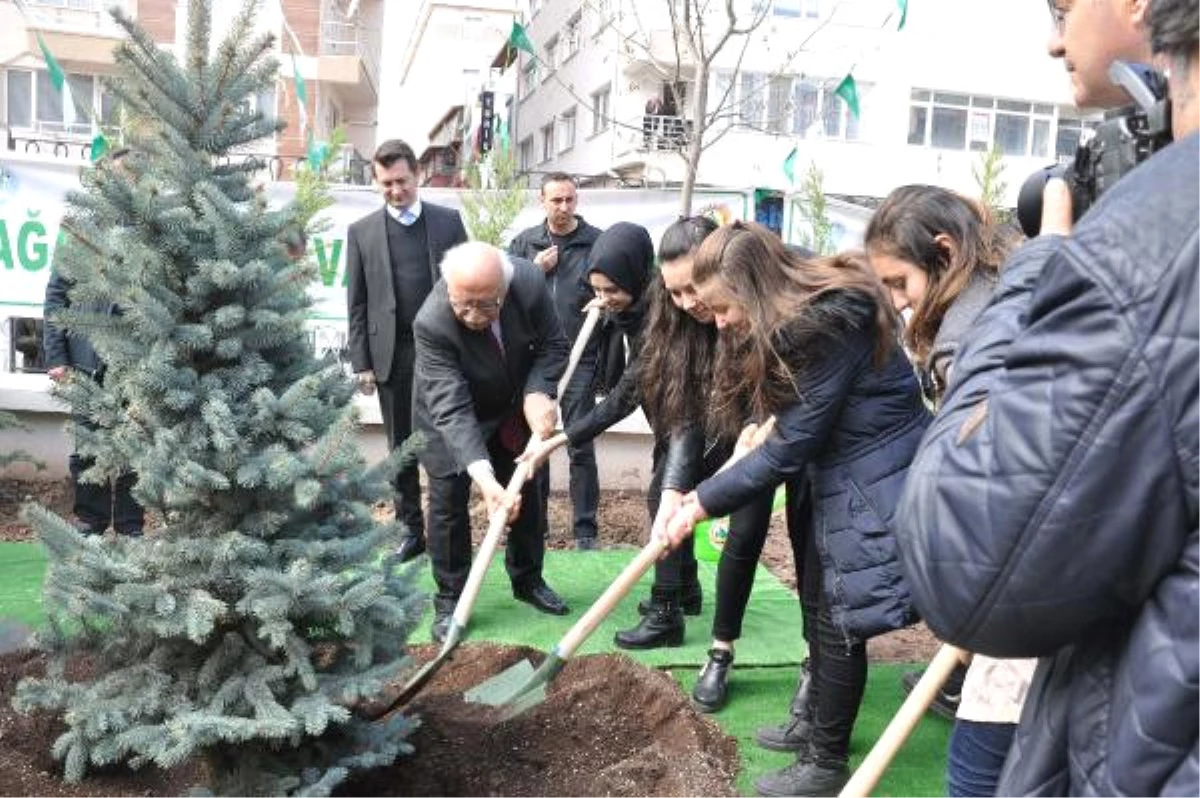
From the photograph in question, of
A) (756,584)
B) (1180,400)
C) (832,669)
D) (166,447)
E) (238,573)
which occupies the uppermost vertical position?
(1180,400)

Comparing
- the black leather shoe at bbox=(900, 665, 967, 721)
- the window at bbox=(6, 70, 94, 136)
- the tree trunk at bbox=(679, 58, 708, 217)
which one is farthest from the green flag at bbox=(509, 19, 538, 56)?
the window at bbox=(6, 70, 94, 136)

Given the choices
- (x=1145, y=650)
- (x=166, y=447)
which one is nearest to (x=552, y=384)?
(x=166, y=447)

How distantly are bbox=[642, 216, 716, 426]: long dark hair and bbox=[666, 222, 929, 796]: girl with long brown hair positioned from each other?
1.86ft

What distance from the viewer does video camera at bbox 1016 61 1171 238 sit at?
1131 mm

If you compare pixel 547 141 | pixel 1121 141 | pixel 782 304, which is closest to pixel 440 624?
pixel 782 304

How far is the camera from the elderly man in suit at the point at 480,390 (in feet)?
13.1

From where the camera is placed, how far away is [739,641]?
14.6ft

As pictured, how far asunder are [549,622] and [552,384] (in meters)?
1.06

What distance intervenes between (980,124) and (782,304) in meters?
26.4

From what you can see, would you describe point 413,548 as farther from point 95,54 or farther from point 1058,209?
point 95,54

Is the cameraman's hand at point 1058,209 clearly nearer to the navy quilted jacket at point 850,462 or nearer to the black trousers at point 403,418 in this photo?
the navy quilted jacket at point 850,462

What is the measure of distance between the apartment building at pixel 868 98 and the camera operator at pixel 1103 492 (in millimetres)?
21495

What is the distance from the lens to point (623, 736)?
131 inches

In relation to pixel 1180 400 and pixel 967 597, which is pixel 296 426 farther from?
pixel 1180 400
